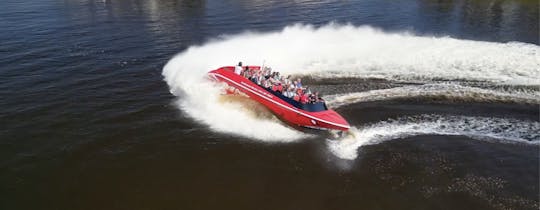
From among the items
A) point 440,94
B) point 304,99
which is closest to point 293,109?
point 304,99

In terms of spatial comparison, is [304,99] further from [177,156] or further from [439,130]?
[177,156]

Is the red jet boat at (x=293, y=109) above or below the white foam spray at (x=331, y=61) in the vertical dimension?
below

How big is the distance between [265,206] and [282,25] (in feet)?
104

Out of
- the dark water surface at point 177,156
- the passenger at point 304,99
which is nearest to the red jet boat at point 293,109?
the passenger at point 304,99

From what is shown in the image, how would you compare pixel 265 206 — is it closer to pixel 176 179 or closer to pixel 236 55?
pixel 176 179

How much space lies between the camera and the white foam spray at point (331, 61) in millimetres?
26016

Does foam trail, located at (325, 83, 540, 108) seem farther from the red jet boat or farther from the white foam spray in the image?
the red jet boat

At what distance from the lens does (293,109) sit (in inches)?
966

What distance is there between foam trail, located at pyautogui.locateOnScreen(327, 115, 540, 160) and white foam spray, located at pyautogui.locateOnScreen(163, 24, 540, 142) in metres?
2.81

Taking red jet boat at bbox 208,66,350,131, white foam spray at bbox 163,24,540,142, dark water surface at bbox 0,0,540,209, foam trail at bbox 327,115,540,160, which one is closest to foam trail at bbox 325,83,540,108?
dark water surface at bbox 0,0,540,209

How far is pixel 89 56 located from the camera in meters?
35.3

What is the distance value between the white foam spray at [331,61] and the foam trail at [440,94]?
149 cm

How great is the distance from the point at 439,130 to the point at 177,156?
44.9 ft

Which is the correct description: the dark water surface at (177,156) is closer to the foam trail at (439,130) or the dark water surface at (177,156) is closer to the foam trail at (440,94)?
the foam trail at (439,130)
